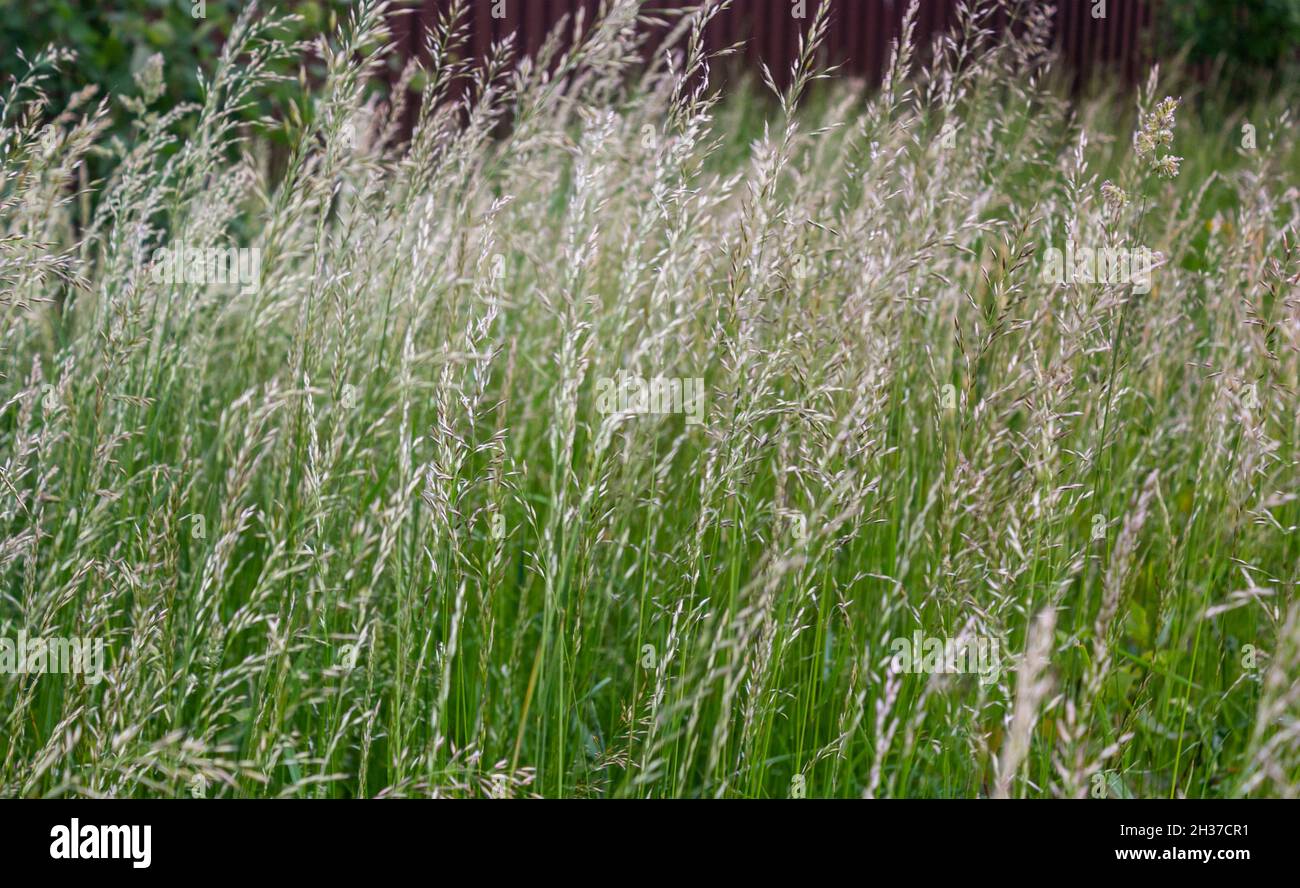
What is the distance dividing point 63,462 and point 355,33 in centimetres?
102

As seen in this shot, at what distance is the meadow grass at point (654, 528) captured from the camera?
4.77 ft

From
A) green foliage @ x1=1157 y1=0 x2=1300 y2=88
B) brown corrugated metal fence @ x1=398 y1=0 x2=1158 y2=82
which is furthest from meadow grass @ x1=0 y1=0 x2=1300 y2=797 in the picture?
green foliage @ x1=1157 y1=0 x2=1300 y2=88

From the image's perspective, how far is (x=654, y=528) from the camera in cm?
178

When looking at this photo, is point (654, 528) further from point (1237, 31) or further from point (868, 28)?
point (1237, 31)

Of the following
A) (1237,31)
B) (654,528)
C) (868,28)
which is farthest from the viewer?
(868,28)

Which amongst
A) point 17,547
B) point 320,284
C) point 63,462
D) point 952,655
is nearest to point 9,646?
point 17,547

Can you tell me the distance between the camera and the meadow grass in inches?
57.2

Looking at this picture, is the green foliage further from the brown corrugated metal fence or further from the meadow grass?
the meadow grass

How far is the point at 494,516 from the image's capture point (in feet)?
4.80

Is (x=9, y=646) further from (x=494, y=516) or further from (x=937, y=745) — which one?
(x=937, y=745)

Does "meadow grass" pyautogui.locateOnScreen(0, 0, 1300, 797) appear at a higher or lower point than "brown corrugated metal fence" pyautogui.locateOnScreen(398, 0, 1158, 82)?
lower

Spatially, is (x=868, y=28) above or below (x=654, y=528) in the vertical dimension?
above

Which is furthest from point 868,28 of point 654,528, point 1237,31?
point 654,528

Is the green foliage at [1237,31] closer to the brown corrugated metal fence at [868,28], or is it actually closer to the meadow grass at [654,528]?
the brown corrugated metal fence at [868,28]
